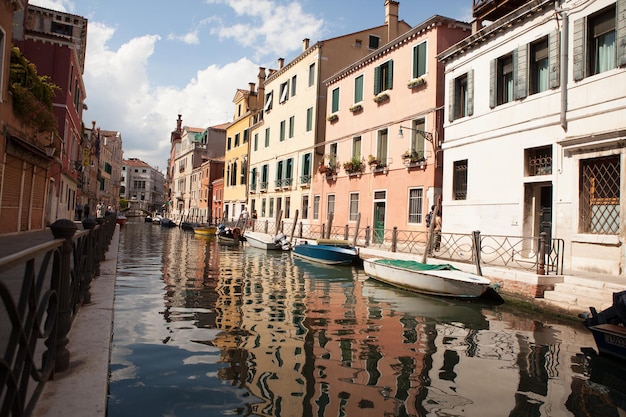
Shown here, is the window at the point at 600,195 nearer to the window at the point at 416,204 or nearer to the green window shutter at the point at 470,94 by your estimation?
the green window shutter at the point at 470,94

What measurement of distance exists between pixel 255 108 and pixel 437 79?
2298 centimetres

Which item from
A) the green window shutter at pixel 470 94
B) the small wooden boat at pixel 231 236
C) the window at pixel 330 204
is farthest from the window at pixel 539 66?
the small wooden boat at pixel 231 236

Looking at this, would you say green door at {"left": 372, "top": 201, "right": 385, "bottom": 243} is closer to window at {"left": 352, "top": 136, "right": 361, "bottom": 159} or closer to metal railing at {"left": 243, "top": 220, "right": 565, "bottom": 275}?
metal railing at {"left": 243, "top": 220, "right": 565, "bottom": 275}

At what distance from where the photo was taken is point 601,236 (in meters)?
9.62

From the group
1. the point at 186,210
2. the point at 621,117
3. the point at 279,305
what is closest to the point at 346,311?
the point at 279,305

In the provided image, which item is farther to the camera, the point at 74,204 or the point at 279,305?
the point at 74,204

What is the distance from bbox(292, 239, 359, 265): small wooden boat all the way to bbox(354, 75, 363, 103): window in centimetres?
731

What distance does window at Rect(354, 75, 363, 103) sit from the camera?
2097cm

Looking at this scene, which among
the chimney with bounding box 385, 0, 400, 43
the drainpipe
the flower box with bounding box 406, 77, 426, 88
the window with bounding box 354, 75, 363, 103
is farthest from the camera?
the chimney with bounding box 385, 0, 400, 43

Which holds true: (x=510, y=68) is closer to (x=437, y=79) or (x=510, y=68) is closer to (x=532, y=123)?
(x=532, y=123)

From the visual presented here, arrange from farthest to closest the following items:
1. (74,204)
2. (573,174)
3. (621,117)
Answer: (74,204)
(573,174)
(621,117)

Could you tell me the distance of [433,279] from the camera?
10109 millimetres

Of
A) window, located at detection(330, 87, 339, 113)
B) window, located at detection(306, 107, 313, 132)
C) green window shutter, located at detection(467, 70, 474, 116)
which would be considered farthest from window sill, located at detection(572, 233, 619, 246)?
window, located at detection(306, 107, 313, 132)

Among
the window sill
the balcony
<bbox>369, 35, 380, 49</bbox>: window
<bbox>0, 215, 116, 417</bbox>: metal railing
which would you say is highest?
<bbox>369, 35, 380, 49</bbox>: window
